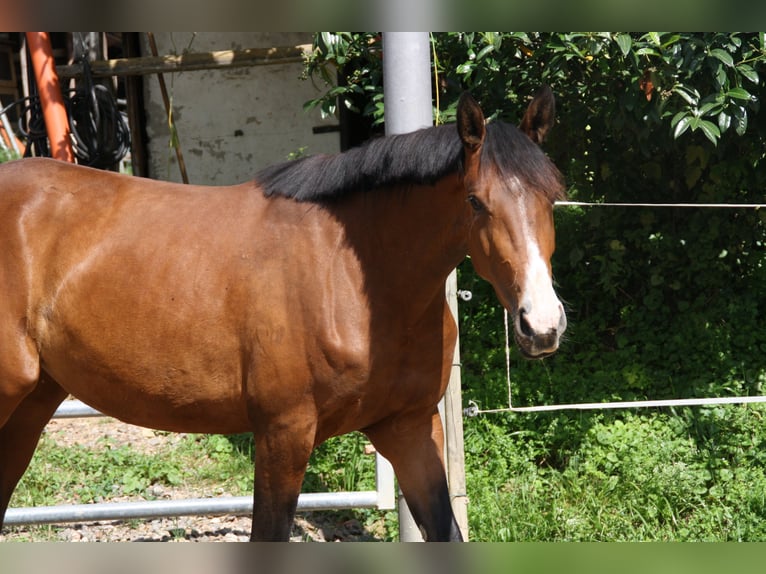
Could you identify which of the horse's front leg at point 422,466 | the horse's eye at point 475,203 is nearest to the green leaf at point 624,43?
the horse's eye at point 475,203

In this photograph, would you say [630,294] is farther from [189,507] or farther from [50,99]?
[50,99]

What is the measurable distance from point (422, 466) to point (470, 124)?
1.33m

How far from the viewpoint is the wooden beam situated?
7.29 metres

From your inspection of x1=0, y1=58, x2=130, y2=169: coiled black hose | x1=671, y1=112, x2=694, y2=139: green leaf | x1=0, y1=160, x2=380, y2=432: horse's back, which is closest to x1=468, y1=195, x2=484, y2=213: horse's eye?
x1=0, y1=160, x2=380, y2=432: horse's back

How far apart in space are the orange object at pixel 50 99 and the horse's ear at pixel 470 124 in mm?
5575

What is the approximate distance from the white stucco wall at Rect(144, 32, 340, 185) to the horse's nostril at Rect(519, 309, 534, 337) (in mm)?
5938

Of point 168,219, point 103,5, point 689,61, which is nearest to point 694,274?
point 689,61

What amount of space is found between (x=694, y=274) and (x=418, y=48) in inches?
133

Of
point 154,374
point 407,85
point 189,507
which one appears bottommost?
point 189,507

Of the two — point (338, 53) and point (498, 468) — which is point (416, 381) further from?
point (338, 53)

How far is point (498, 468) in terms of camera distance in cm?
529

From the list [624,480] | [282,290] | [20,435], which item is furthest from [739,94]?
[20,435]

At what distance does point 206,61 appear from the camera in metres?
7.53

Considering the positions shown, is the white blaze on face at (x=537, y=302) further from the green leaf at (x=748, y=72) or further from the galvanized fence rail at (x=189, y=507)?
the green leaf at (x=748, y=72)
